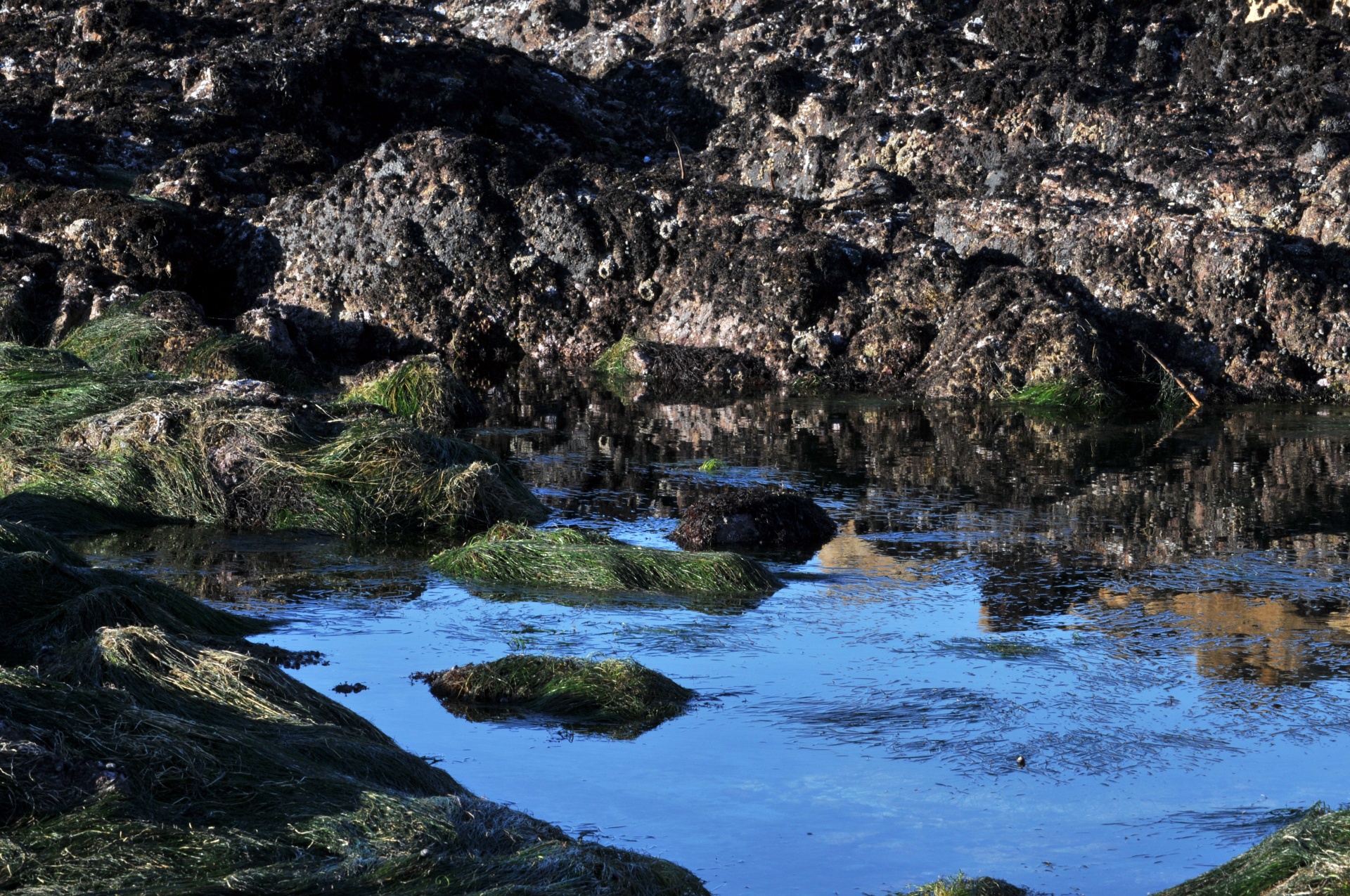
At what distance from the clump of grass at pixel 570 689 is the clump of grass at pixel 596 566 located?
5.61 feet

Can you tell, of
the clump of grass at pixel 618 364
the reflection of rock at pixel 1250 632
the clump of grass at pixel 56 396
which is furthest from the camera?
the clump of grass at pixel 618 364

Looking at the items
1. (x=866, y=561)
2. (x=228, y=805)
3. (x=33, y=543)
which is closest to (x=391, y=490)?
(x=33, y=543)

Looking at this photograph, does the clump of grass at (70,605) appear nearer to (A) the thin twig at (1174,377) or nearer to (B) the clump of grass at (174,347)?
(B) the clump of grass at (174,347)

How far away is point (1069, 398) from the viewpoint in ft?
47.3

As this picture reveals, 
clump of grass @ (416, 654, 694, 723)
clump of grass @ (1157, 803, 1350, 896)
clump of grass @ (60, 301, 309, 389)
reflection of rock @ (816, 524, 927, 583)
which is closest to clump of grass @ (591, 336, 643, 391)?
clump of grass @ (60, 301, 309, 389)

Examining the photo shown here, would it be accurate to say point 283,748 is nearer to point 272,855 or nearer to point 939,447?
point 272,855

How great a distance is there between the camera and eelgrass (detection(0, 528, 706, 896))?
323cm

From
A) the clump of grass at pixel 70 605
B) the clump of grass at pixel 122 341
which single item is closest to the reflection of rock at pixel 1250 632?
the clump of grass at pixel 70 605

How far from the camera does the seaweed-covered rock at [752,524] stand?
8.46 metres

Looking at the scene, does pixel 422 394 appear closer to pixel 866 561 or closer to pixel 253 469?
pixel 253 469

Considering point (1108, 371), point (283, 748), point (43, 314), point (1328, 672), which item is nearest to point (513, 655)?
point (283, 748)

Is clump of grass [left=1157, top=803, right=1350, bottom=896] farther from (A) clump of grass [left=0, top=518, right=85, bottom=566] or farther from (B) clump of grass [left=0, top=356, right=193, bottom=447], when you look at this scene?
(B) clump of grass [left=0, top=356, right=193, bottom=447]

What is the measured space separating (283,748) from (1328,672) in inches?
166

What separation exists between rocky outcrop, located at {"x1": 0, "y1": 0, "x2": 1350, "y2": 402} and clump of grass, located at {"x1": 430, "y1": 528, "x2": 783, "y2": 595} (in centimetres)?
805
